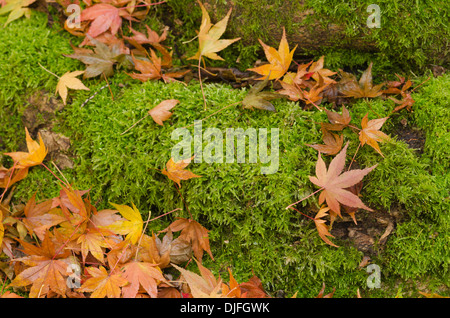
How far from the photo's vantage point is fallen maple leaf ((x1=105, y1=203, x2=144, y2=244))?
1.90 metres

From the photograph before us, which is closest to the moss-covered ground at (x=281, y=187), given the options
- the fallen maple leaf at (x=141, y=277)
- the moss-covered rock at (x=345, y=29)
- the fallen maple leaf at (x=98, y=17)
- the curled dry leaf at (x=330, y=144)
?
the curled dry leaf at (x=330, y=144)

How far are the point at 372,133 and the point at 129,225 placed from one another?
1513mm

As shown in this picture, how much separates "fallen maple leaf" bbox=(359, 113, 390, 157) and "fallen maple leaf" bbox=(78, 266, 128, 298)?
5.04ft

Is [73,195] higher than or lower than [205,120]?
lower

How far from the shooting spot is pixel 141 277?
1731 millimetres

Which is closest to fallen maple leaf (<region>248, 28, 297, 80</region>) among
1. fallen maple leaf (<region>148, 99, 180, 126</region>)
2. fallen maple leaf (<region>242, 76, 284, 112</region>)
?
fallen maple leaf (<region>242, 76, 284, 112</region>)

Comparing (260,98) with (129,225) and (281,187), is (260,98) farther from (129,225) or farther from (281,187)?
(129,225)

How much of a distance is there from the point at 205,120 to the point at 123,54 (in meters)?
0.79

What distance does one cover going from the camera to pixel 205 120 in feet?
6.54

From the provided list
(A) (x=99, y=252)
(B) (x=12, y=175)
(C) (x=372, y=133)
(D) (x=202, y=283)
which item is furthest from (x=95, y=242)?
(C) (x=372, y=133)


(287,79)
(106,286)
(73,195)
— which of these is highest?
(287,79)

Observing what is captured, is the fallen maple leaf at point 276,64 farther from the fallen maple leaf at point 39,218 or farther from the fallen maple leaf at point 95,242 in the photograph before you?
the fallen maple leaf at point 39,218
